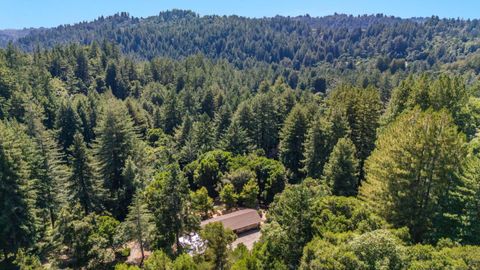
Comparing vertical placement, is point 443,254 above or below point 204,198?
above

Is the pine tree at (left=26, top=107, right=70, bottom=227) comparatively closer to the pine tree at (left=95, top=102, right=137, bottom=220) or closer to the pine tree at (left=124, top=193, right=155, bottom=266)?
the pine tree at (left=95, top=102, right=137, bottom=220)

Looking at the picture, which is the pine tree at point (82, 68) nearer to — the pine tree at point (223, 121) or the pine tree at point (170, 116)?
the pine tree at point (170, 116)

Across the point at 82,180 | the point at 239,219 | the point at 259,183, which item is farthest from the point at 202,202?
the point at 82,180

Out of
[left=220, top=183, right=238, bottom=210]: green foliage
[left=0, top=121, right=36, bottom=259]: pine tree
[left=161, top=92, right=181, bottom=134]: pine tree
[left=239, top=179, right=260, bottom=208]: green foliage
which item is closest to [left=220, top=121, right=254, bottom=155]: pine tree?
[left=239, top=179, right=260, bottom=208]: green foliage

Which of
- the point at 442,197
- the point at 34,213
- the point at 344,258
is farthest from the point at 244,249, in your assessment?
the point at 34,213

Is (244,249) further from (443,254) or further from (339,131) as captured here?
(339,131)
